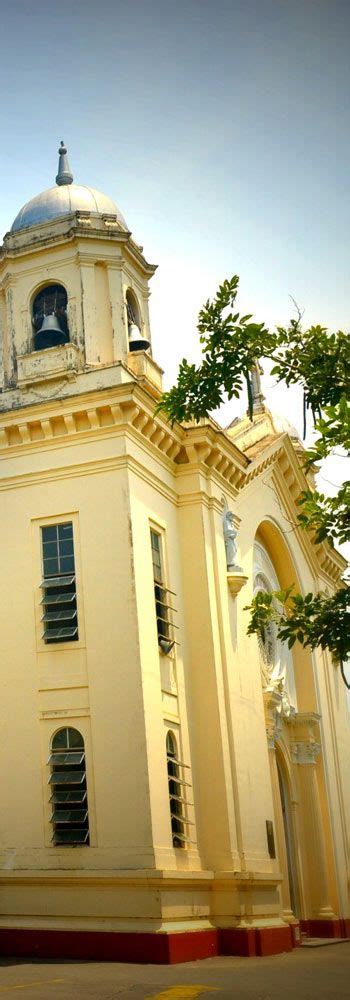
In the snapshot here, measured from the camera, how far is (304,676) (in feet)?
88.6

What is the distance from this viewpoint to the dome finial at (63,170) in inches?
880

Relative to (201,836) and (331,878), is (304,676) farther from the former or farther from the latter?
(201,836)

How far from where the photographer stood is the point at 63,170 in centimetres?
2253

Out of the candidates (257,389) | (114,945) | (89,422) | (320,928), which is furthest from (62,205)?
(320,928)

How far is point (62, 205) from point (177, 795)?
11.0 metres

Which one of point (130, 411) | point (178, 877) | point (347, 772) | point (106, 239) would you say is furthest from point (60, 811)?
point (347, 772)

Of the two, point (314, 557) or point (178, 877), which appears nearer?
point (178, 877)

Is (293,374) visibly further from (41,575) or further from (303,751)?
(303,751)

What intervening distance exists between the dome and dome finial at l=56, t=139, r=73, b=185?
257 mm

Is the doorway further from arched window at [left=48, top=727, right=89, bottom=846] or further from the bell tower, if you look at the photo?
the bell tower

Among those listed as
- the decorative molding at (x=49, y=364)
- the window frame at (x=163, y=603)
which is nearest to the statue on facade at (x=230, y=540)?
the window frame at (x=163, y=603)

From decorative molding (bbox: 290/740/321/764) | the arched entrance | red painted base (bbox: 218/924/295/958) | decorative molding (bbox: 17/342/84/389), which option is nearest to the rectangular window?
decorative molding (bbox: 17/342/84/389)

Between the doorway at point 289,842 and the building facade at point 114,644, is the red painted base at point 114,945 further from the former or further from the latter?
the doorway at point 289,842

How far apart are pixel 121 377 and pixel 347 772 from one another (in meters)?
14.0
